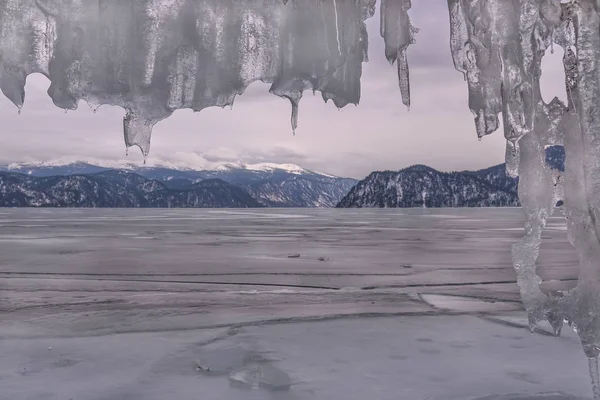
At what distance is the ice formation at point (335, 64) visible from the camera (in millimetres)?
4699

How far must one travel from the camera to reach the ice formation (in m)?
4.70

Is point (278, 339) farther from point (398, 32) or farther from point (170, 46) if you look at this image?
point (398, 32)

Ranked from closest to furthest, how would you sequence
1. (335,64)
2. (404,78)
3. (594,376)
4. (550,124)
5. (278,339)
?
1. (594,376)
2. (550,124)
3. (278,339)
4. (404,78)
5. (335,64)

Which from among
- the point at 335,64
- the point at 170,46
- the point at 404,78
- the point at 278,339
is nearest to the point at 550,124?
the point at 404,78

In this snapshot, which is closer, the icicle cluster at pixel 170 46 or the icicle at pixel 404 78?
the icicle cluster at pixel 170 46

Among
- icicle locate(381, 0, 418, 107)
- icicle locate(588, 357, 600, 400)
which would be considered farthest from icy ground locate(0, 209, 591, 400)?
icicle locate(381, 0, 418, 107)

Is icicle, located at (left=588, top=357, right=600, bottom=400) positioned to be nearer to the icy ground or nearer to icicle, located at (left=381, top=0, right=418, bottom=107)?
the icy ground

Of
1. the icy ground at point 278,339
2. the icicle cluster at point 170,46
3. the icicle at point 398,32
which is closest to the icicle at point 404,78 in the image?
the icicle at point 398,32

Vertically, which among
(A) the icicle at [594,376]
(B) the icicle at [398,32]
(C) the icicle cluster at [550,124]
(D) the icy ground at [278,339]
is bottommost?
(D) the icy ground at [278,339]

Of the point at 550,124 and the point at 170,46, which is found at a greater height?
the point at 170,46

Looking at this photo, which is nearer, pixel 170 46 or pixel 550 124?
pixel 550 124

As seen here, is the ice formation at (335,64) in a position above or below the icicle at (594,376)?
above

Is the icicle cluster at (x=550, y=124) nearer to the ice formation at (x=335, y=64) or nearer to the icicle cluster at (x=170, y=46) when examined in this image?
the ice formation at (x=335, y=64)

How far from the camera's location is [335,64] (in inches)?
302
